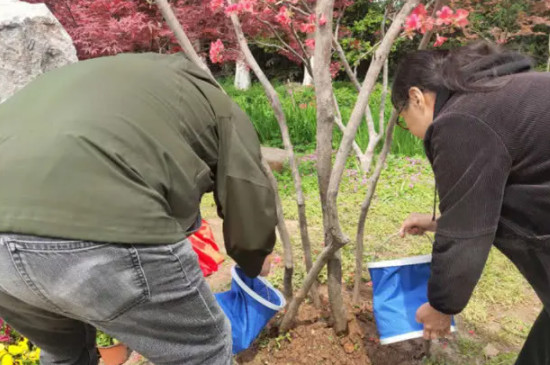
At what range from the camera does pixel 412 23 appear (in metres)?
1.57

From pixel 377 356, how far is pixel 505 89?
1.43 metres

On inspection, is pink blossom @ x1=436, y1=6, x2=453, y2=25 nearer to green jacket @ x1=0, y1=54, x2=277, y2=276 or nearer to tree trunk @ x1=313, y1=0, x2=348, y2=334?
tree trunk @ x1=313, y1=0, x2=348, y2=334

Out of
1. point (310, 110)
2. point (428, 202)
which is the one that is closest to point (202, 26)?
point (310, 110)

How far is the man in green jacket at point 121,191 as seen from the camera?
33.8 inches

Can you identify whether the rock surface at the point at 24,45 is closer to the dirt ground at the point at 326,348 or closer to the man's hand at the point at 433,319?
the dirt ground at the point at 326,348

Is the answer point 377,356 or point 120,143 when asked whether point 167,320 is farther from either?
point 377,356

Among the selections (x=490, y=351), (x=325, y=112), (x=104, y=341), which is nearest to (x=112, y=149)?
(x=325, y=112)

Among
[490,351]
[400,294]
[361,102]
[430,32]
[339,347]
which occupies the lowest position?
[490,351]

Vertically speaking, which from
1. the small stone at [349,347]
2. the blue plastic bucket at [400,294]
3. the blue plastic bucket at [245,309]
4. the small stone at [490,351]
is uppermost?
the blue plastic bucket at [400,294]

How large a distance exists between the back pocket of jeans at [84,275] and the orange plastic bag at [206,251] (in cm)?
180

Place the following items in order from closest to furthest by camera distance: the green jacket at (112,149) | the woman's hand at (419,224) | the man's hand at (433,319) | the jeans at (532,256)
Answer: the green jacket at (112,149)
the jeans at (532,256)
the man's hand at (433,319)
the woman's hand at (419,224)

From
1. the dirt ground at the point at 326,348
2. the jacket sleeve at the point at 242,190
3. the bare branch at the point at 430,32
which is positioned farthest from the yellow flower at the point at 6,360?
the bare branch at the point at 430,32

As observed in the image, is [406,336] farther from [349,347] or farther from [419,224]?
[349,347]

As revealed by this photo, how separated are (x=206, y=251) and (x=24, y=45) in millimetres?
1805
